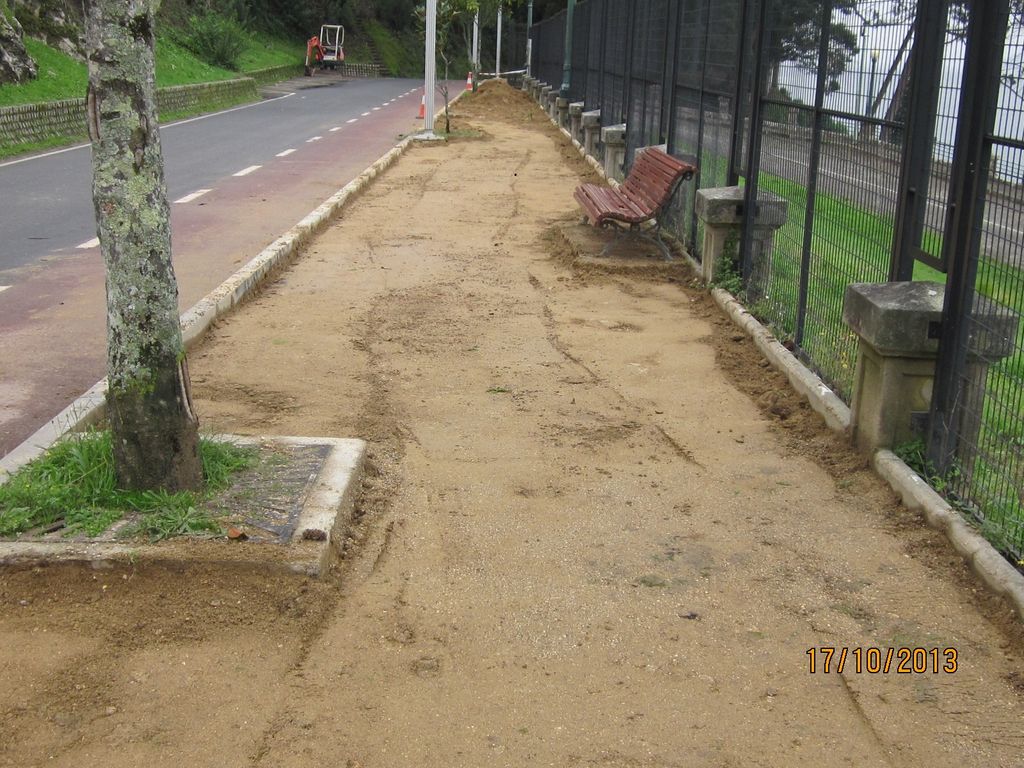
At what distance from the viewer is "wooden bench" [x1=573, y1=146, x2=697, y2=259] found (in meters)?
10.4

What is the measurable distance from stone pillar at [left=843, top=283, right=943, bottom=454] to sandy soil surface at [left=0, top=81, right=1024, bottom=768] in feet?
0.90

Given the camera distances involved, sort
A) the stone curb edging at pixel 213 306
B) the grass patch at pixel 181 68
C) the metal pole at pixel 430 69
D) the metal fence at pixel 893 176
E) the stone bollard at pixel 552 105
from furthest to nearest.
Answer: the grass patch at pixel 181 68
the stone bollard at pixel 552 105
the metal pole at pixel 430 69
the stone curb edging at pixel 213 306
the metal fence at pixel 893 176

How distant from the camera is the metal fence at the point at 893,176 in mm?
4383

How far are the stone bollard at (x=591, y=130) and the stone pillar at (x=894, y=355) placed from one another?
48.6 ft

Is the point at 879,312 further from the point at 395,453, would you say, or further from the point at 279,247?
the point at 279,247

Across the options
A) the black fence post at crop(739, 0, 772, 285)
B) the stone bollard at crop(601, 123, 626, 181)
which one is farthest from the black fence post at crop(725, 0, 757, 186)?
the stone bollard at crop(601, 123, 626, 181)

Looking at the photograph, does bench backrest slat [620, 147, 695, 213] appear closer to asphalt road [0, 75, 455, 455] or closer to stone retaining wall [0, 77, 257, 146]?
asphalt road [0, 75, 455, 455]

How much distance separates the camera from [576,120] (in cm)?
2334

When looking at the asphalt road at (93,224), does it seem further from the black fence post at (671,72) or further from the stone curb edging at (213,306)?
the black fence post at (671,72)

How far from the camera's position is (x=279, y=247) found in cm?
1046

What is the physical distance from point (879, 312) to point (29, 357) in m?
5.26

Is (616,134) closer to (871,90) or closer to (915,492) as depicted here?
(871,90)

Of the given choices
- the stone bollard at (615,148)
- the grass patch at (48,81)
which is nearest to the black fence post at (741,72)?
the stone bollard at (615,148)

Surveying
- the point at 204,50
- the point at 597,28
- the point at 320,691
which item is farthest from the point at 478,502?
the point at 204,50
